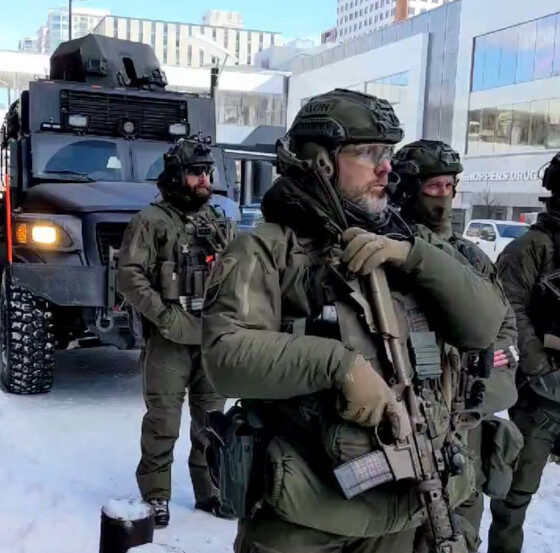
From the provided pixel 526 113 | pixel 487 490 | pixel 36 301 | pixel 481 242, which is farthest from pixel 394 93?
pixel 487 490

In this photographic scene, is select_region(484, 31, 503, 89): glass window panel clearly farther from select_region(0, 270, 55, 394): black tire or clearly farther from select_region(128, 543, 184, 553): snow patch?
select_region(128, 543, 184, 553): snow patch

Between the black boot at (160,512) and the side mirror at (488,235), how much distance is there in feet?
54.0

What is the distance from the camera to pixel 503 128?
29531mm

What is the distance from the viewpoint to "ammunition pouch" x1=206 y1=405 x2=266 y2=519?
1954 mm

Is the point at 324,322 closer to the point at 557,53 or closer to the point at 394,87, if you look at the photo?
the point at 557,53

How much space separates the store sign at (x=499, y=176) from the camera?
1086 inches

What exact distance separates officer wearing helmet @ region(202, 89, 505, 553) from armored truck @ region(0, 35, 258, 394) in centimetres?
A: 320

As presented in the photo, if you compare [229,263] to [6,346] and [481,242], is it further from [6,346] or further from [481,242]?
[481,242]

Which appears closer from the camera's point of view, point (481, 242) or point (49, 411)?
point (49, 411)

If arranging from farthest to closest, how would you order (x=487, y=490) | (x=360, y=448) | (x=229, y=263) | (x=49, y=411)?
(x=49, y=411), (x=487, y=490), (x=229, y=263), (x=360, y=448)

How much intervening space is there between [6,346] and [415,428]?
4.63 metres

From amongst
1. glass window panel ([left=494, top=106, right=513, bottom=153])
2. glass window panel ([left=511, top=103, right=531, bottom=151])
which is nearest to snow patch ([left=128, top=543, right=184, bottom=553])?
glass window panel ([left=511, top=103, right=531, bottom=151])

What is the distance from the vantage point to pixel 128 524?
272 cm

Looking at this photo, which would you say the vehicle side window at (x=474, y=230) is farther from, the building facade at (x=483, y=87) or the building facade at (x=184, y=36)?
the building facade at (x=184, y=36)
